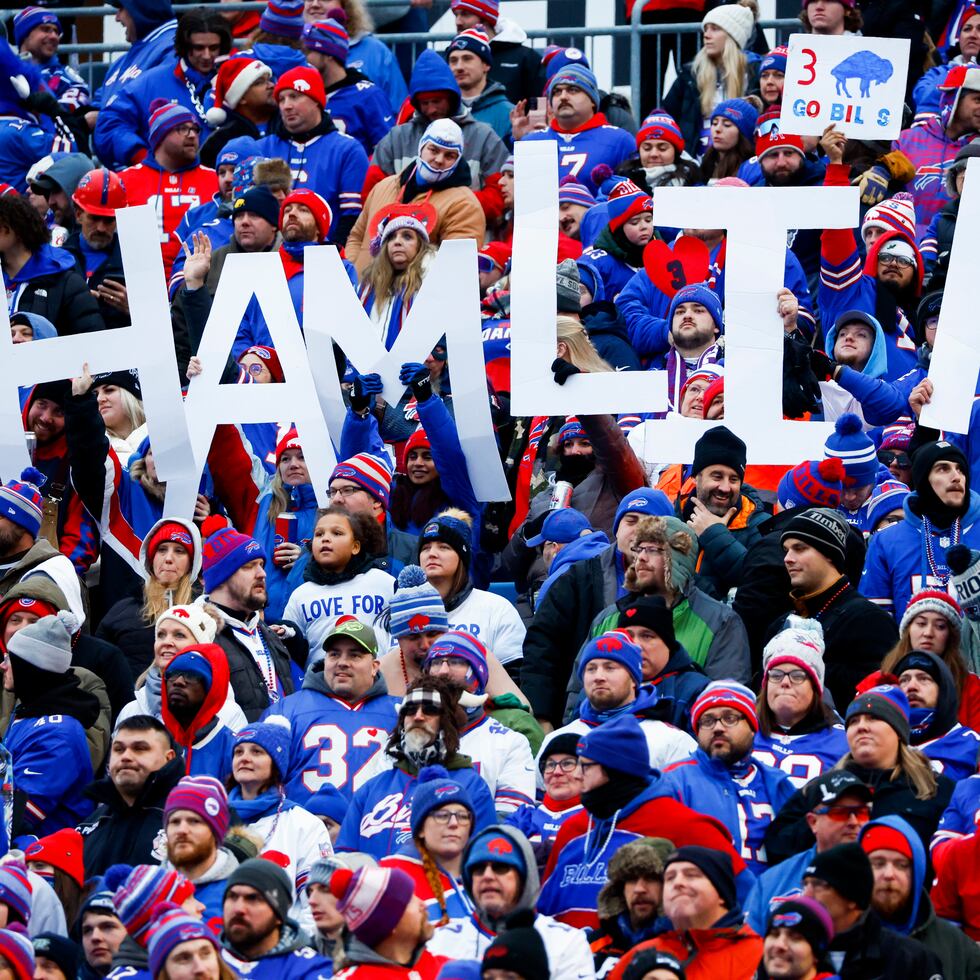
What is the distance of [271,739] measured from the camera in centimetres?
994

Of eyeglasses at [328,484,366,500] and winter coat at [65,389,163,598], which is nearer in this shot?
eyeglasses at [328,484,366,500]

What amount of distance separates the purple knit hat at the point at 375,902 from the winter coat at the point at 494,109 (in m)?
8.90

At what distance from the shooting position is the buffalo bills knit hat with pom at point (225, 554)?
1117cm

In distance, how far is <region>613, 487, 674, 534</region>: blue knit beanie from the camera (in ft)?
36.2

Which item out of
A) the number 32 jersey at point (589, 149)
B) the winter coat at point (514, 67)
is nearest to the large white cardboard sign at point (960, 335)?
the number 32 jersey at point (589, 149)

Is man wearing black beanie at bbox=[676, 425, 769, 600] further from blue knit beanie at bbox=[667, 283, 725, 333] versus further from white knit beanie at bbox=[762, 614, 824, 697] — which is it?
blue knit beanie at bbox=[667, 283, 725, 333]

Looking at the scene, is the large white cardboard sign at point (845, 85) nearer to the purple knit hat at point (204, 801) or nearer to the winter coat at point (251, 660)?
the winter coat at point (251, 660)

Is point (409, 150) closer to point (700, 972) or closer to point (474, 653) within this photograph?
point (474, 653)

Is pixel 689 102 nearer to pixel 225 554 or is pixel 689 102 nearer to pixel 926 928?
pixel 225 554

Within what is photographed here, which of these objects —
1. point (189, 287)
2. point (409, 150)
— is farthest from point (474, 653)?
point (409, 150)

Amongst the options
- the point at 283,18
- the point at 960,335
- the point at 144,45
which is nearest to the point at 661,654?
the point at 960,335

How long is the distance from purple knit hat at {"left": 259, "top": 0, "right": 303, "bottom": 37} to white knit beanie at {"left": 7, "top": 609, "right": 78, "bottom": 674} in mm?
7076

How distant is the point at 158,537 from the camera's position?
11.5 m

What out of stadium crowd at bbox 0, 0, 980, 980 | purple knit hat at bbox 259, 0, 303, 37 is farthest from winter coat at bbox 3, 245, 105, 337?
purple knit hat at bbox 259, 0, 303, 37
